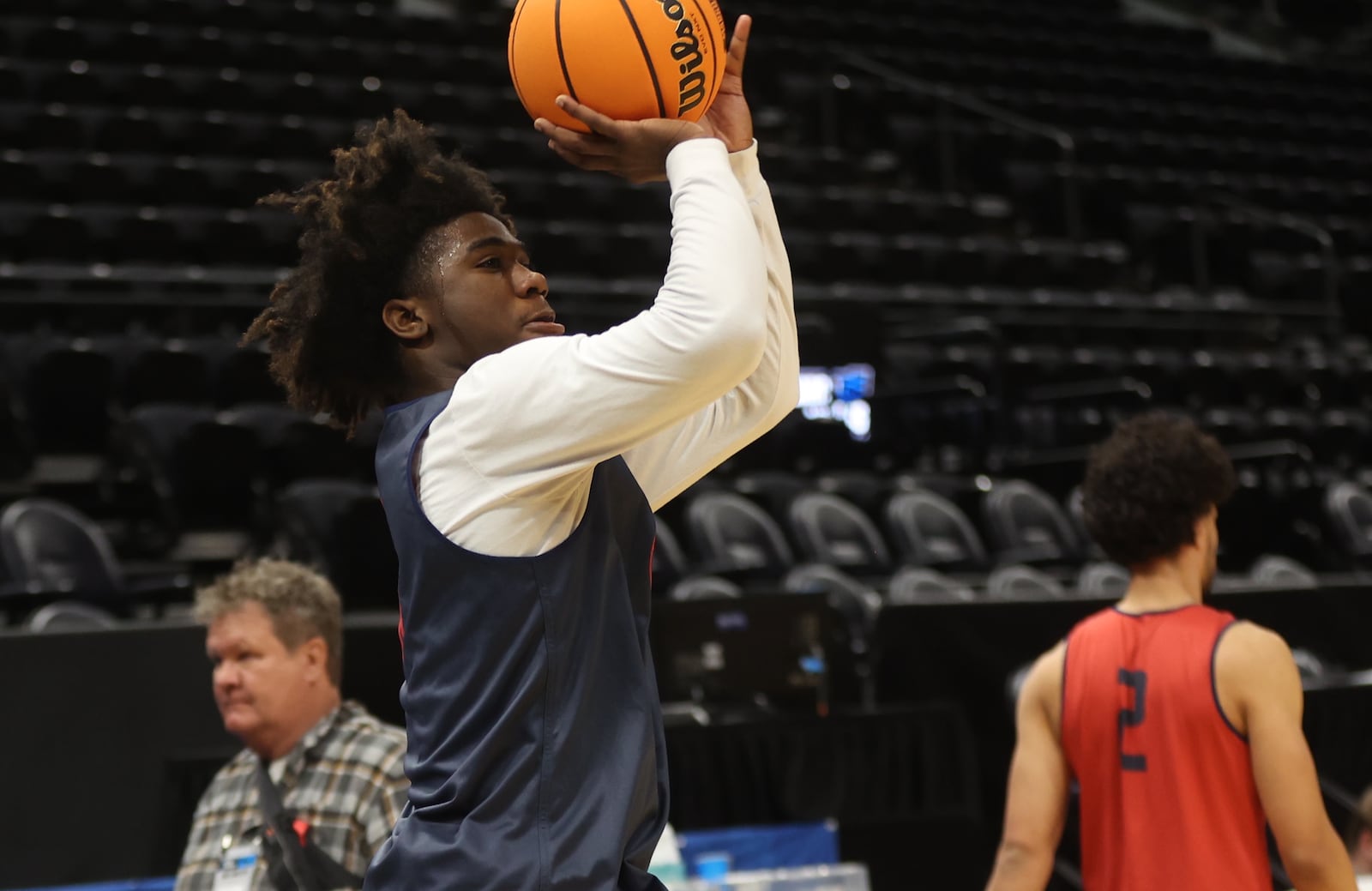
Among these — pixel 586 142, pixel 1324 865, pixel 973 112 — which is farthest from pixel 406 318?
pixel 973 112

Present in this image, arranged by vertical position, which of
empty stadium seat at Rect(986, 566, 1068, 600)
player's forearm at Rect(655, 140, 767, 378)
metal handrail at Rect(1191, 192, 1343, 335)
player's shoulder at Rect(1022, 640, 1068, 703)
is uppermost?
metal handrail at Rect(1191, 192, 1343, 335)

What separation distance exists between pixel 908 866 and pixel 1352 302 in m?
9.83

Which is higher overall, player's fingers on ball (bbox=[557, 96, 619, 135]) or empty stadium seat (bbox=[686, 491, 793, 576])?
player's fingers on ball (bbox=[557, 96, 619, 135])

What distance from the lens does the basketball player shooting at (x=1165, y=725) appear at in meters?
2.41

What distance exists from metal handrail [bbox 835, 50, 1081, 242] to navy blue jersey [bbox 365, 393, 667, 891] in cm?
1150

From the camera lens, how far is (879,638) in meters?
5.12

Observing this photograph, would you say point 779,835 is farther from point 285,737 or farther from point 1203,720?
point 1203,720

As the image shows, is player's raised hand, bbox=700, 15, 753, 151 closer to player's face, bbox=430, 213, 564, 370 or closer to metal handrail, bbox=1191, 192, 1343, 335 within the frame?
player's face, bbox=430, 213, 564, 370

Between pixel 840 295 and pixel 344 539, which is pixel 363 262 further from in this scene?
pixel 840 295

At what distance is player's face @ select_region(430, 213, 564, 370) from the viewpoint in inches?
65.1

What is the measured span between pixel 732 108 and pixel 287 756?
180 centimetres

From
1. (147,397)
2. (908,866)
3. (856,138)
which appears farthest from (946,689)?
(856,138)

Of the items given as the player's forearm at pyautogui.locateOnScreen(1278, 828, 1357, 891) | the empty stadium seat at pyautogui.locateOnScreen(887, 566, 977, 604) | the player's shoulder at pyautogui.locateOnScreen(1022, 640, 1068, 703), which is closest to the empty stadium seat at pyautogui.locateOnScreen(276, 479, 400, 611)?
the empty stadium seat at pyautogui.locateOnScreen(887, 566, 977, 604)

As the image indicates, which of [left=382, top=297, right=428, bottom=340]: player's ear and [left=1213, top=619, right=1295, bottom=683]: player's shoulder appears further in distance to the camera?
[left=1213, top=619, right=1295, bottom=683]: player's shoulder
